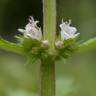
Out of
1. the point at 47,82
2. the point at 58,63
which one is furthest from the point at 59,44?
the point at 58,63

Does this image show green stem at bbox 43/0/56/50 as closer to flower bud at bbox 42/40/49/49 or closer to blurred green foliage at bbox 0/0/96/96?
flower bud at bbox 42/40/49/49

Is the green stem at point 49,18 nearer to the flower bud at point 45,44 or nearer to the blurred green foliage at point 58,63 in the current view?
the flower bud at point 45,44

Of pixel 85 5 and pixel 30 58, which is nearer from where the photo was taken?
pixel 30 58

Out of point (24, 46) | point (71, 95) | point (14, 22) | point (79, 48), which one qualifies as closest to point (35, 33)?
point (24, 46)

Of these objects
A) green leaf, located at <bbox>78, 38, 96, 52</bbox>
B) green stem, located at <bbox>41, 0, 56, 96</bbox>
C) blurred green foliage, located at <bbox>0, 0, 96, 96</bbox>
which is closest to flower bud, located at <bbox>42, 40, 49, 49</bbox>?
green stem, located at <bbox>41, 0, 56, 96</bbox>

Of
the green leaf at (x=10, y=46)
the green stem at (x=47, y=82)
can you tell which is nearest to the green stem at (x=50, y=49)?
the green stem at (x=47, y=82)

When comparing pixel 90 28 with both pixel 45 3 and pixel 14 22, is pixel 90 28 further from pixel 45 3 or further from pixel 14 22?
pixel 45 3
